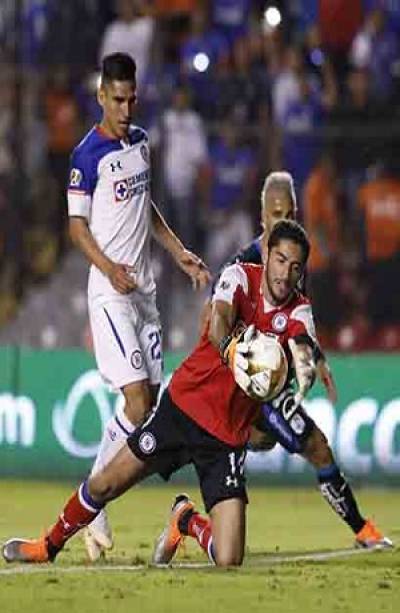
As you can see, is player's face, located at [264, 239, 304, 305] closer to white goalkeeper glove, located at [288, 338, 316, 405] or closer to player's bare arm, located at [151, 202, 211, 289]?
white goalkeeper glove, located at [288, 338, 316, 405]

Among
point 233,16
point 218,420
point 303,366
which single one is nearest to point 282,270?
point 303,366

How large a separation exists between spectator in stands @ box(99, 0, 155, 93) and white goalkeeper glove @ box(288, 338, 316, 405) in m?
8.36

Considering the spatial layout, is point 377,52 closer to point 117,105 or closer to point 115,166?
point 115,166

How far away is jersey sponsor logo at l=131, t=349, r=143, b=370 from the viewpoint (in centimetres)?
1089

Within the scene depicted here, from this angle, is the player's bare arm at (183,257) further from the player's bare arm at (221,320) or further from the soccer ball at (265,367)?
the soccer ball at (265,367)

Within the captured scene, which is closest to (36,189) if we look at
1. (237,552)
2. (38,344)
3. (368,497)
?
(38,344)

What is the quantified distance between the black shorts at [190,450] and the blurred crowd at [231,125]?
21.9ft

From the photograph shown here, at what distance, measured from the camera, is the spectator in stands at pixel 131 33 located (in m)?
17.6

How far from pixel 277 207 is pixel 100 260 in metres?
1.27

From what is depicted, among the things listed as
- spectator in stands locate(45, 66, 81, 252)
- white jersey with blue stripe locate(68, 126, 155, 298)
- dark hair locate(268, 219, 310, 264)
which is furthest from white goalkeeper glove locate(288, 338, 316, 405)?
spectator in stands locate(45, 66, 81, 252)

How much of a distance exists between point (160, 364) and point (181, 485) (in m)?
5.08

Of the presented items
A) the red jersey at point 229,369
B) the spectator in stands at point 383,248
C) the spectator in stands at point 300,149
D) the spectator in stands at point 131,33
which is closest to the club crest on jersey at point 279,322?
the red jersey at point 229,369

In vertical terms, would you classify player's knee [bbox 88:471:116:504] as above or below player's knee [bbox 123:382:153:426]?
below

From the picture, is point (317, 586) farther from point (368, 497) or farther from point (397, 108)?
point (397, 108)
